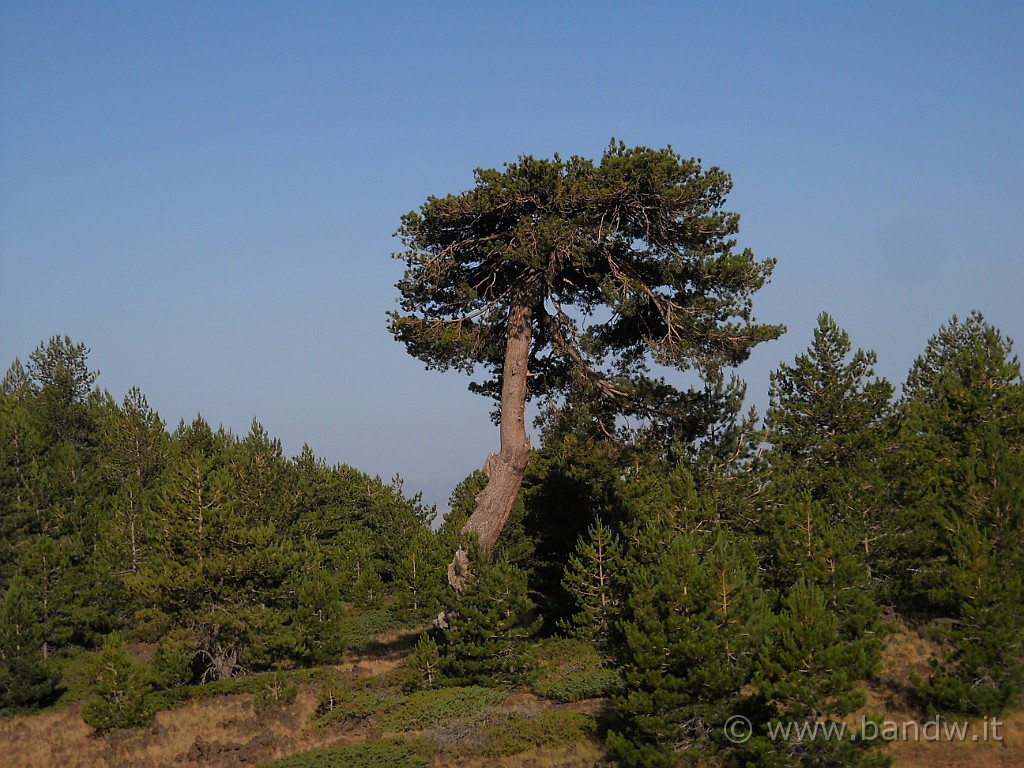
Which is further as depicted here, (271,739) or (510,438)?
(510,438)

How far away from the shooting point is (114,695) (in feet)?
63.1

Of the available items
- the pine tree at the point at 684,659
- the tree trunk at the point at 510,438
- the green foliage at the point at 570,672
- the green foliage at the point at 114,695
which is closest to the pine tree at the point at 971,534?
the pine tree at the point at 684,659

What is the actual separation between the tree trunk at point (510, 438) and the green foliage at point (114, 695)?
26.5 feet

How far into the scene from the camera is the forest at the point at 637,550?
13.7 m

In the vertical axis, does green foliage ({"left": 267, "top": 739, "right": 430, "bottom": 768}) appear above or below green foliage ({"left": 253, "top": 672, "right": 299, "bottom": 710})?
below

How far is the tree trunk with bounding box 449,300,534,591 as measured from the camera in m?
20.9

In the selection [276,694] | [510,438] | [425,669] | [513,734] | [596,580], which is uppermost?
[510,438]

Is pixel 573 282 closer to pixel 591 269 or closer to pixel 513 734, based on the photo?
pixel 591 269

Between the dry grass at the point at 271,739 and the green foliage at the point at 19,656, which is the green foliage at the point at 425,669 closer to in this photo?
the dry grass at the point at 271,739

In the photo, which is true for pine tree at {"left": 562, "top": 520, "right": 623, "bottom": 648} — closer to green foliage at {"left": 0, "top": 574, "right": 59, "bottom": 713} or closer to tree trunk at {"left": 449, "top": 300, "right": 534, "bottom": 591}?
tree trunk at {"left": 449, "top": 300, "right": 534, "bottom": 591}

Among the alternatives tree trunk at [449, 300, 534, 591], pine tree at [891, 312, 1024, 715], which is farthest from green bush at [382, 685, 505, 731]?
pine tree at [891, 312, 1024, 715]

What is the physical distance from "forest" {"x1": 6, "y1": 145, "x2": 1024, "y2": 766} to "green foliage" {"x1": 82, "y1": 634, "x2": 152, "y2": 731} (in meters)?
0.06

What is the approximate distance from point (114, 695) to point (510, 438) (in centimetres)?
1045

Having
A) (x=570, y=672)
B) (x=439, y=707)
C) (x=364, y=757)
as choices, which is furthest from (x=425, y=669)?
(x=364, y=757)
